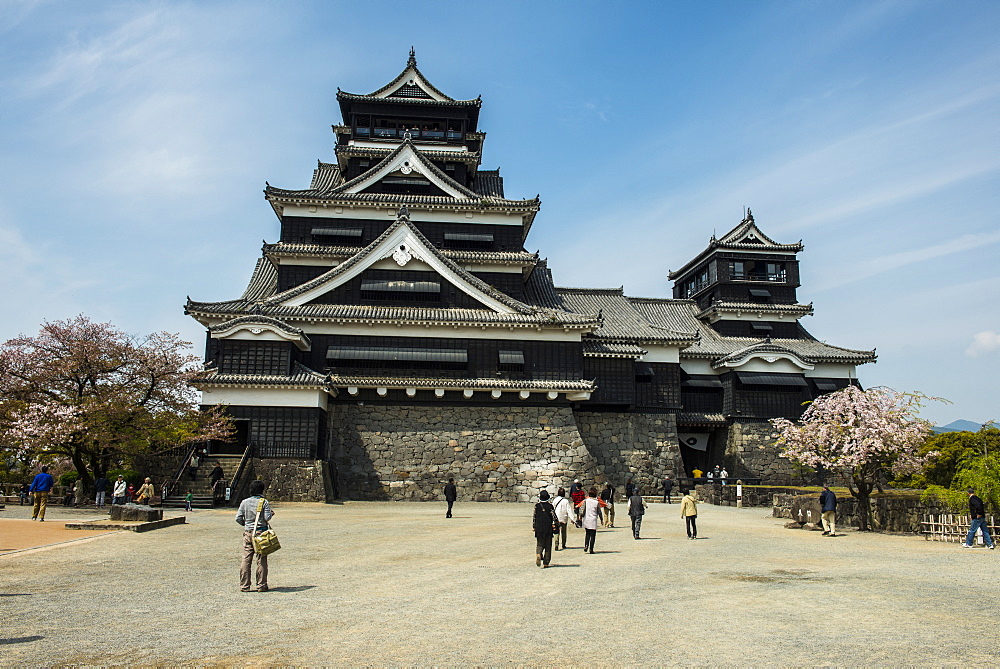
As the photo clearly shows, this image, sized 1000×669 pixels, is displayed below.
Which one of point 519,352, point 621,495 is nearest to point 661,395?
point 621,495

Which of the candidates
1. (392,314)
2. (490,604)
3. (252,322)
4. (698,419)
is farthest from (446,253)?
(490,604)

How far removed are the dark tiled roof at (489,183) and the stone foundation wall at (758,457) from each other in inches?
758

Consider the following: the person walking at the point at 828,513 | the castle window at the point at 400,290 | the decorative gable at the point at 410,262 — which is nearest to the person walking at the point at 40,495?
the decorative gable at the point at 410,262

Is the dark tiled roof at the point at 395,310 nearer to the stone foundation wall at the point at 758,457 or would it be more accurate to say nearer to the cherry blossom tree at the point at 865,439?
the cherry blossom tree at the point at 865,439

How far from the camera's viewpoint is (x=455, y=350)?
31344 mm

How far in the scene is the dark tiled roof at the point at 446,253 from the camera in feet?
111

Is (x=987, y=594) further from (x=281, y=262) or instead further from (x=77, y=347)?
(x=281, y=262)

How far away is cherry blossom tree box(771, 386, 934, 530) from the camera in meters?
22.7

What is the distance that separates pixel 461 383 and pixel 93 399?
13748 mm

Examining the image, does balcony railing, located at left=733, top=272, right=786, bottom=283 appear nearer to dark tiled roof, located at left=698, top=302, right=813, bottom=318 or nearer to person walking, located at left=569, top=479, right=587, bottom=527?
dark tiled roof, located at left=698, top=302, right=813, bottom=318

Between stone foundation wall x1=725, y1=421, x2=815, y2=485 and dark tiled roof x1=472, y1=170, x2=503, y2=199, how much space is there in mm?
19250

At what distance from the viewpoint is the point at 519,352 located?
31859mm

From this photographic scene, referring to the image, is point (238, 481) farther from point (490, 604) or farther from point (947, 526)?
point (947, 526)

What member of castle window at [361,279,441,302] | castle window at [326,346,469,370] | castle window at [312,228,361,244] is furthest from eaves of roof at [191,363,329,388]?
castle window at [312,228,361,244]
